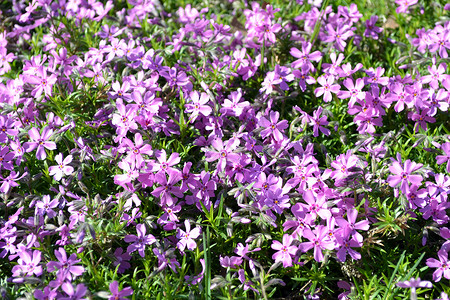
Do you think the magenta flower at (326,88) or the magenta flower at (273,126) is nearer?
the magenta flower at (273,126)

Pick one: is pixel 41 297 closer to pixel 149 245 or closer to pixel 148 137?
pixel 149 245

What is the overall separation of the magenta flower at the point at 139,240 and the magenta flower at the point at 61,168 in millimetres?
567

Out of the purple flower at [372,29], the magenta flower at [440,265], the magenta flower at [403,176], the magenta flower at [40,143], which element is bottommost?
the magenta flower at [440,265]

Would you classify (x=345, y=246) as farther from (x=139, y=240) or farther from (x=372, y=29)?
(x=372, y=29)

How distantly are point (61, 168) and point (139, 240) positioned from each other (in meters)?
0.68

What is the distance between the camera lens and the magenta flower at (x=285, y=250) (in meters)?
2.66

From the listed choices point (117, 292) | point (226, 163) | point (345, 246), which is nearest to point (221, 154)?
point (226, 163)

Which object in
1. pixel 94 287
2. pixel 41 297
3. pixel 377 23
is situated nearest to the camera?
pixel 41 297

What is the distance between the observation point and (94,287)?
2568mm

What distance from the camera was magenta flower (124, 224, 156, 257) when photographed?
2.71m

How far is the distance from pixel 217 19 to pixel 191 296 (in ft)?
8.43

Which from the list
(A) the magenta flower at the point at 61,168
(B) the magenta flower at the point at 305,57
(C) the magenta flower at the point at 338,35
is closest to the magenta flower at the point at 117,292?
(A) the magenta flower at the point at 61,168

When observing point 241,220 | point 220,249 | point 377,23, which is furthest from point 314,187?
point 377,23

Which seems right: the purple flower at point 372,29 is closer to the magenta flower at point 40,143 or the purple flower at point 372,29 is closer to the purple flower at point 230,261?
the purple flower at point 230,261
